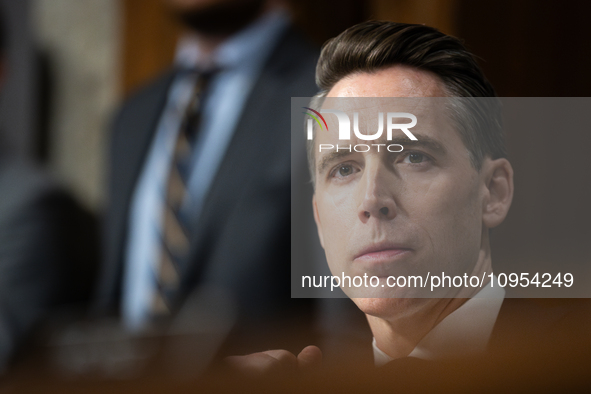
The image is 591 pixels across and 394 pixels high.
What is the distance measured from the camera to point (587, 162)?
0.13 meters

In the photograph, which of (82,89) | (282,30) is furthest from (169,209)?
(82,89)

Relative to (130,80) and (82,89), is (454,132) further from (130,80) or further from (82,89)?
(82,89)

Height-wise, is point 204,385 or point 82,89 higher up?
point 82,89

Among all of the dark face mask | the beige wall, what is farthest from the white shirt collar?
the beige wall

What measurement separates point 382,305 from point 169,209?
9.3 inches

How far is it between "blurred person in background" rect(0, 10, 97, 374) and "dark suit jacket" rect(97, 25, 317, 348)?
0.64 m

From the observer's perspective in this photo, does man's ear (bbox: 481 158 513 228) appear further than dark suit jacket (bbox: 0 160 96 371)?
No

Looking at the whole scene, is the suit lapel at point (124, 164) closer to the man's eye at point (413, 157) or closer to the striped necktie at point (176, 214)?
the striped necktie at point (176, 214)

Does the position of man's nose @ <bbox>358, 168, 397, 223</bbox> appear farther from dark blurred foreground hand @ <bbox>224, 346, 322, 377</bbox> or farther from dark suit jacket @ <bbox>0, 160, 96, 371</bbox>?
dark suit jacket @ <bbox>0, 160, 96, 371</bbox>

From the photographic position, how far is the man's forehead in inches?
4.6

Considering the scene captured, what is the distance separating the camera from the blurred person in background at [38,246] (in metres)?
0.79

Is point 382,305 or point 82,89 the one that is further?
point 82,89

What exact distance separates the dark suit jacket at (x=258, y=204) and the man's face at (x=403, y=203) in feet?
0.12

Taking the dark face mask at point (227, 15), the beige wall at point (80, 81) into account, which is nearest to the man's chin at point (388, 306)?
the dark face mask at point (227, 15)
